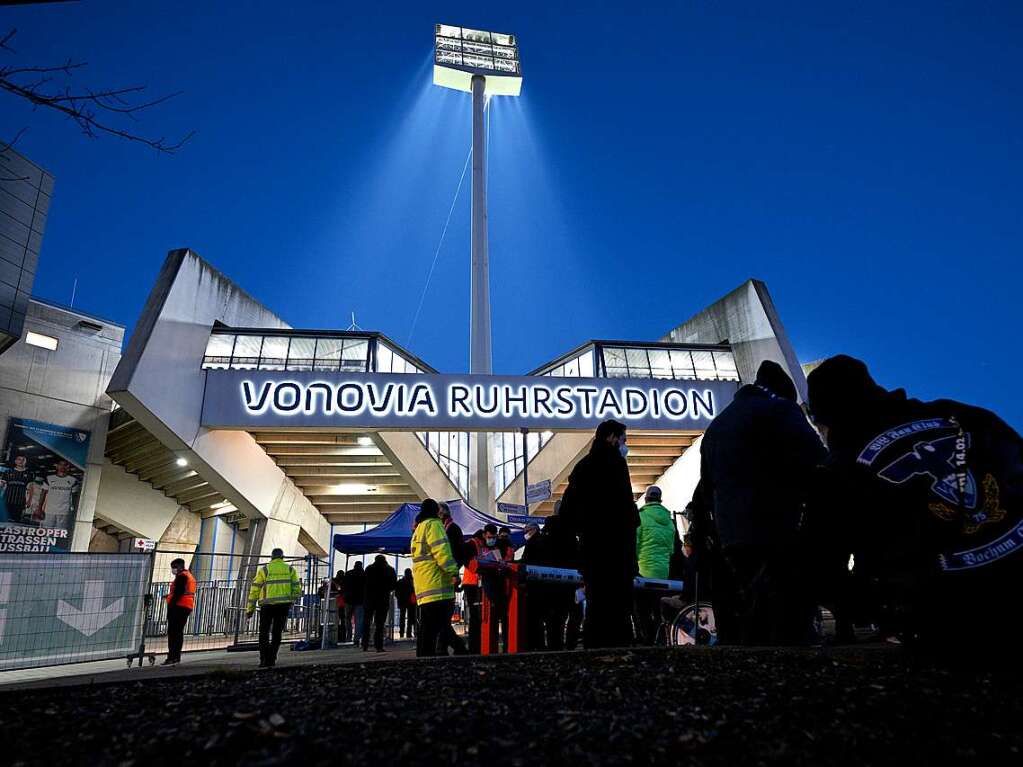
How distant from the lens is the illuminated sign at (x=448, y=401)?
58.1 ft

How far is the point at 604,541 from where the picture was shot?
14.9 feet

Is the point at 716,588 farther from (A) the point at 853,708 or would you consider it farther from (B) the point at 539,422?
(B) the point at 539,422

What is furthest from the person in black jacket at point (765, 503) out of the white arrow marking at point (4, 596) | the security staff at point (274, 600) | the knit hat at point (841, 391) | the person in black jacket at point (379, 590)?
the white arrow marking at point (4, 596)

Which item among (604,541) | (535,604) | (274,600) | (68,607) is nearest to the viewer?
(604,541)

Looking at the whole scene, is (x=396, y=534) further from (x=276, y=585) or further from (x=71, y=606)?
(x=71, y=606)

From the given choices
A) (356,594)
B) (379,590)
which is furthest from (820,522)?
(356,594)

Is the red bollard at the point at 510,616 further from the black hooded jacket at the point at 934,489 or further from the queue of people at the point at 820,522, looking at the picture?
the black hooded jacket at the point at 934,489

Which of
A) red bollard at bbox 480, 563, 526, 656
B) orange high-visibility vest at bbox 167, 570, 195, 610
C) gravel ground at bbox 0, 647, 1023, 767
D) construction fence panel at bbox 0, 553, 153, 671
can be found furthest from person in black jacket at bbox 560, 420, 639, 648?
construction fence panel at bbox 0, 553, 153, 671

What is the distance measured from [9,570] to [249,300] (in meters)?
15.5

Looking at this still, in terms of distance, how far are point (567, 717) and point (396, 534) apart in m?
A: 13.0

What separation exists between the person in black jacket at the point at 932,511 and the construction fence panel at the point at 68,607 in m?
11.1

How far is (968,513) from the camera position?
2.10 metres

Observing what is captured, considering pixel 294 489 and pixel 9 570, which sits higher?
pixel 294 489

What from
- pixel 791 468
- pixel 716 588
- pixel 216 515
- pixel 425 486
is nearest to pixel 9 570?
pixel 716 588
